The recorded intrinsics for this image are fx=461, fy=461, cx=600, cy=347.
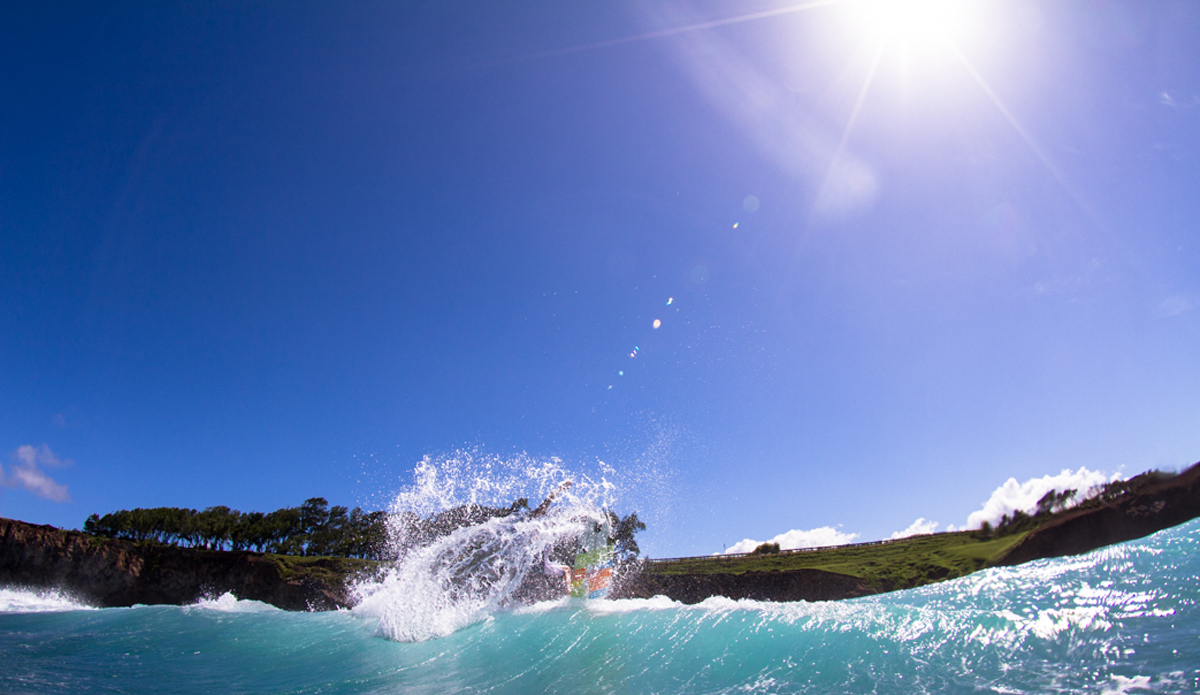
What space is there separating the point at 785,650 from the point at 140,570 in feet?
166

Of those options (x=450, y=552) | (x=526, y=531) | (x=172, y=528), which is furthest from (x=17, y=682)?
(x=172, y=528)

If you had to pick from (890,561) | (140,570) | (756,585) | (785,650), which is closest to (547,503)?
(785,650)

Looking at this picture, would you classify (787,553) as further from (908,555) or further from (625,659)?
(625,659)

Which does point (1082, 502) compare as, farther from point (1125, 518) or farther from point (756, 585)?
point (756, 585)

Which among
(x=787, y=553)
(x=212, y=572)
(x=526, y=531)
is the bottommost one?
(x=787, y=553)

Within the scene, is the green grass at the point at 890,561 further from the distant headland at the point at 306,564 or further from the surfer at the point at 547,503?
the surfer at the point at 547,503

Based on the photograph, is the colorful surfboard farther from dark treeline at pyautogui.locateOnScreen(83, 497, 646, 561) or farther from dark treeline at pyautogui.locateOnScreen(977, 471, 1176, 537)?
dark treeline at pyautogui.locateOnScreen(83, 497, 646, 561)

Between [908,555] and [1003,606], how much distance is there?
26077mm

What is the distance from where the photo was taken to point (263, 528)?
152 ft

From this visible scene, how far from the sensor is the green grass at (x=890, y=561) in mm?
17172

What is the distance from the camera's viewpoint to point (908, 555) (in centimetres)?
2803

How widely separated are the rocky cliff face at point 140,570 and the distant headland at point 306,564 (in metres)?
0.08

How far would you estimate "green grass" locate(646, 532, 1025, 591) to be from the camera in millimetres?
17172

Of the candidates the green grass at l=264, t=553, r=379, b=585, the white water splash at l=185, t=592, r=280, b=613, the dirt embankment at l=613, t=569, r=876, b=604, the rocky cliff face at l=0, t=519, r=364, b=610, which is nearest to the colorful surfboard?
the dirt embankment at l=613, t=569, r=876, b=604
